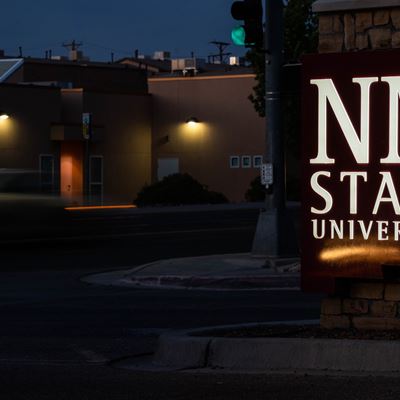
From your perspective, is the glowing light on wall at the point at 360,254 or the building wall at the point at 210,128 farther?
the building wall at the point at 210,128

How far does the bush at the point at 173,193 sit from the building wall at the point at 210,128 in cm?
651

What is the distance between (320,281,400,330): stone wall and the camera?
33.3 feet

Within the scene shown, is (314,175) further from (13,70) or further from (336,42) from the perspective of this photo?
(13,70)

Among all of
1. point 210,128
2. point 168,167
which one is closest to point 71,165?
point 168,167

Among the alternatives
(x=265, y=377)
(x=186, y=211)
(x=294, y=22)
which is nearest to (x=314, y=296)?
(x=265, y=377)

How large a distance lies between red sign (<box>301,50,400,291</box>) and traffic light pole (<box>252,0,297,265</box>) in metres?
8.53

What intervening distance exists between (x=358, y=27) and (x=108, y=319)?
4.92m

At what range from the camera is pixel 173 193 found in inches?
1870

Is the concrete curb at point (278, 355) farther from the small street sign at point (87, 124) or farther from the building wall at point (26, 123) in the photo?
the building wall at point (26, 123)

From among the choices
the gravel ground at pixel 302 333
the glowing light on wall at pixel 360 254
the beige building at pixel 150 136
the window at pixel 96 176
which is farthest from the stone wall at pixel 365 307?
the window at pixel 96 176

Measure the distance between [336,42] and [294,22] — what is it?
1540 inches

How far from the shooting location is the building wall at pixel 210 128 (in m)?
54.5

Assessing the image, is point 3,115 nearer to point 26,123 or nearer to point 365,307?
point 26,123

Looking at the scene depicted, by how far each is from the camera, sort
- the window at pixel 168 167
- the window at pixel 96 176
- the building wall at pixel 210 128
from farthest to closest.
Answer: the window at pixel 168 167
the building wall at pixel 210 128
the window at pixel 96 176
